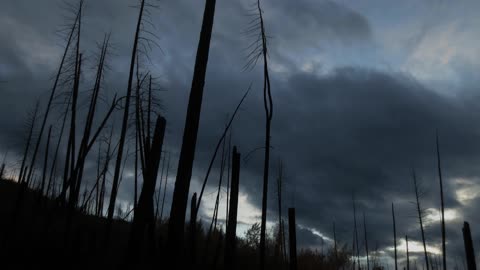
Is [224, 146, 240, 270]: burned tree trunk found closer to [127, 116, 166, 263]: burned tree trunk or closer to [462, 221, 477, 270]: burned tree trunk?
[127, 116, 166, 263]: burned tree trunk

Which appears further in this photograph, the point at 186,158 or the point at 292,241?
the point at 292,241

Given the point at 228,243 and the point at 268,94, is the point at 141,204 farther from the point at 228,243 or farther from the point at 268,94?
the point at 268,94

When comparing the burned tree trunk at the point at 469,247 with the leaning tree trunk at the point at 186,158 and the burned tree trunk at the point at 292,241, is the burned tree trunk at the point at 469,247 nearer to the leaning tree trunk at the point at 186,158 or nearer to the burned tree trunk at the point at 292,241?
the burned tree trunk at the point at 292,241

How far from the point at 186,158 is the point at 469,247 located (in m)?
11.2

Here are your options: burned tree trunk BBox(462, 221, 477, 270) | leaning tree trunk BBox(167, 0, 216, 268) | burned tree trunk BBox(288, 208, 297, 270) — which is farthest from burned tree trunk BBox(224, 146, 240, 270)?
burned tree trunk BBox(462, 221, 477, 270)

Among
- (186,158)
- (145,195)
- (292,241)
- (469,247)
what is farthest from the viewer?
(469,247)

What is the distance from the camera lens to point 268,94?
279 inches

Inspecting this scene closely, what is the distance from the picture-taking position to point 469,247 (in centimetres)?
1188

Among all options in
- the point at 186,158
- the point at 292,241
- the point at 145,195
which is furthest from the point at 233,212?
the point at 186,158

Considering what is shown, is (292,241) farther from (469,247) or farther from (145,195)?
(469,247)

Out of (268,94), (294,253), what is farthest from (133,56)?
(294,253)

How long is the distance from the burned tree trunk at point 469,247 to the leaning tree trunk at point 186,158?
10775 millimetres

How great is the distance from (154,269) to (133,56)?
4348 mm

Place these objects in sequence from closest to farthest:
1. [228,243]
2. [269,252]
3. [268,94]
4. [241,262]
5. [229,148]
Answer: [228,243] < [268,94] < [229,148] < [241,262] < [269,252]
